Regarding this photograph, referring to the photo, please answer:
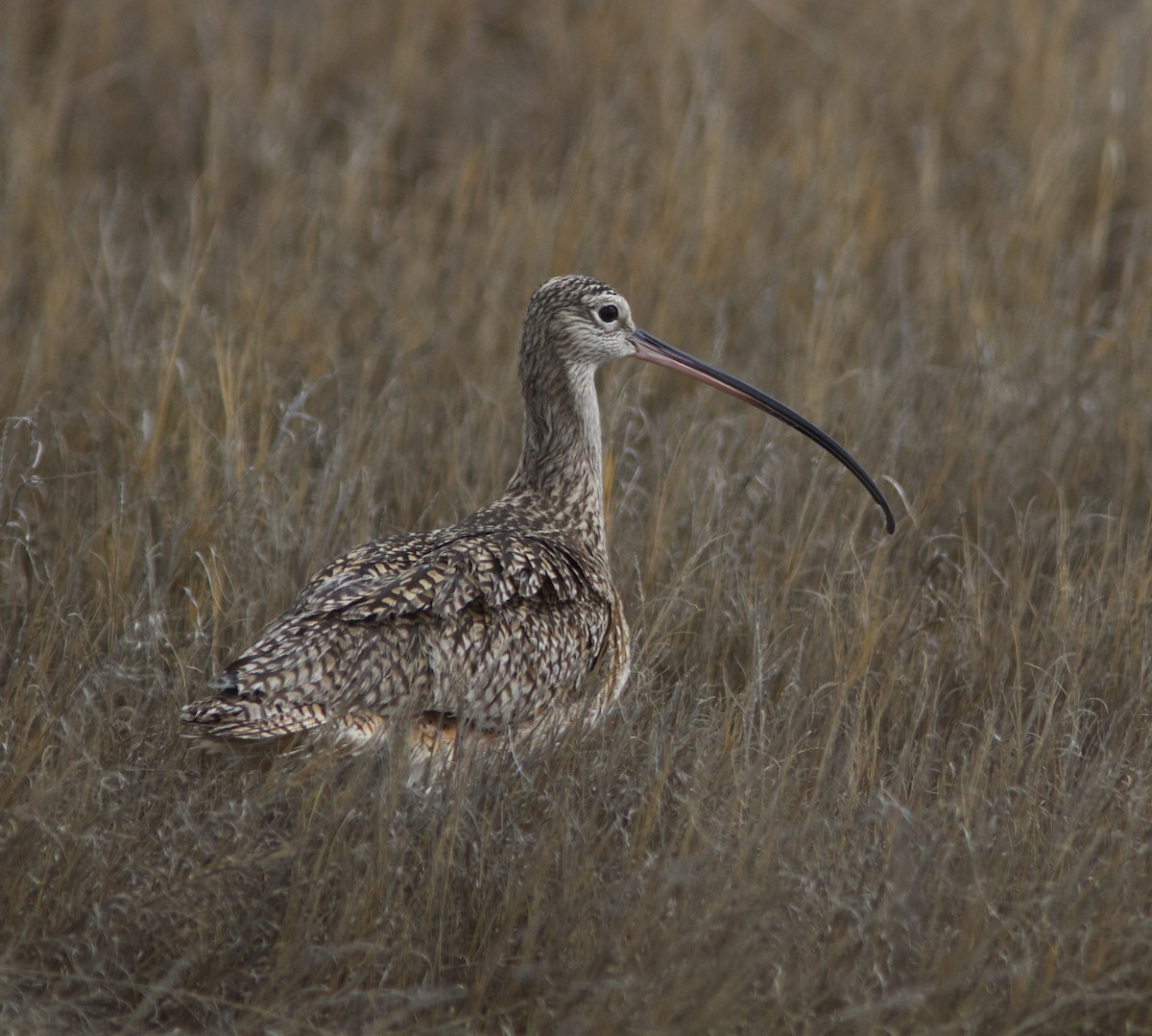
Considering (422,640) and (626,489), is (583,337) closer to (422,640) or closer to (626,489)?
(626,489)

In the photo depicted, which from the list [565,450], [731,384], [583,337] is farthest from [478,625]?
[731,384]

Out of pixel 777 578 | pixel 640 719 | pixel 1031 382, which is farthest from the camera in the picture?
pixel 1031 382

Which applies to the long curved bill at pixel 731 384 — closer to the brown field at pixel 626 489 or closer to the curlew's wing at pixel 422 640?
the brown field at pixel 626 489

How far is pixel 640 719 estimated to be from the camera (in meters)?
4.26

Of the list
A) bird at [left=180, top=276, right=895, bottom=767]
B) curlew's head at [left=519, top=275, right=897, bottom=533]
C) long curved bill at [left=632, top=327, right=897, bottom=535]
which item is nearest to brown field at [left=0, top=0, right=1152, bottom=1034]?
bird at [left=180, top=276, right=895, bottom=767]

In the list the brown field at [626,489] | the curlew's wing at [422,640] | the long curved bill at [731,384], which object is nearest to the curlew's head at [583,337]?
the long curved bill at [731,384]

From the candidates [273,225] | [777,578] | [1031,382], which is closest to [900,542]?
[777,578]

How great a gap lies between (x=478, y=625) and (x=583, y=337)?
42.9 inches

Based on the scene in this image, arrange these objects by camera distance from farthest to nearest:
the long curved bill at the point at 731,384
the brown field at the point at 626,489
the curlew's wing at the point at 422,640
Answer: the long curved bill at the point at 731,384, the curlew's wing at the point at 422,640, the brown field at the point at 626,489

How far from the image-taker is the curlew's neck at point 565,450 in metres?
4.82

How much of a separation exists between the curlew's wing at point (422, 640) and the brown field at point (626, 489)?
0.18m

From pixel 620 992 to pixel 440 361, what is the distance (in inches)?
139

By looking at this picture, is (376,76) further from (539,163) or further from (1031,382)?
(1031,382)

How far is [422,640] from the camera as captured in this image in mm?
4078
